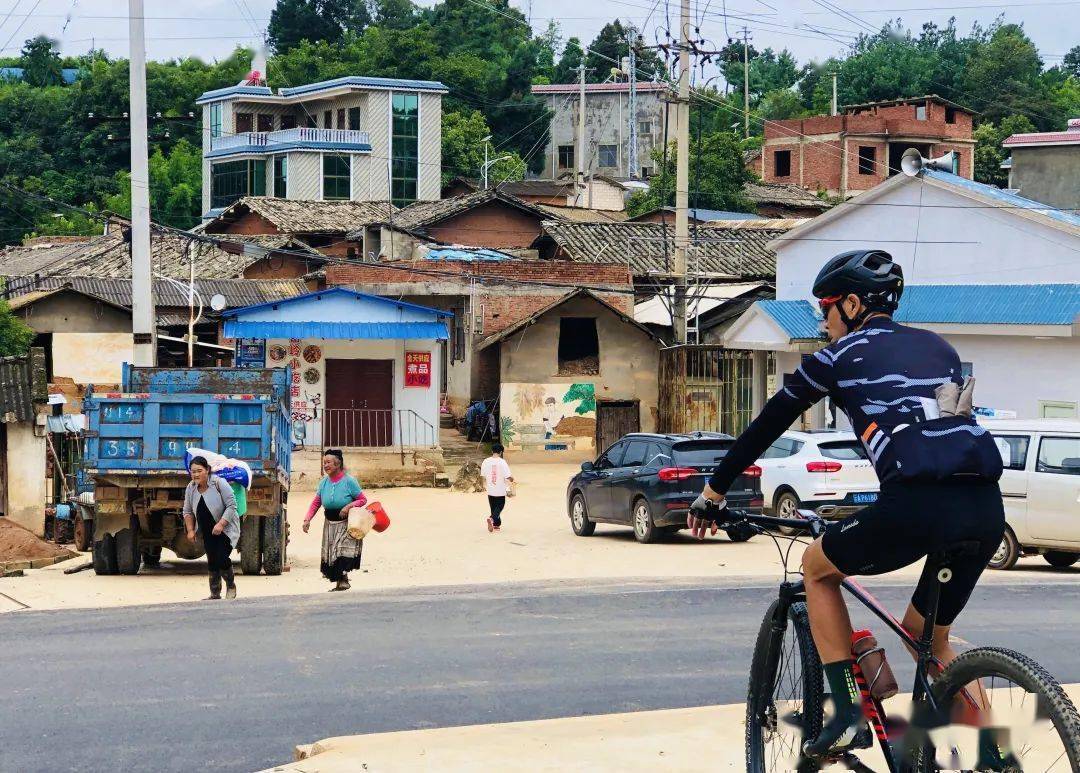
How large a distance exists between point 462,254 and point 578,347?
837 centimetres

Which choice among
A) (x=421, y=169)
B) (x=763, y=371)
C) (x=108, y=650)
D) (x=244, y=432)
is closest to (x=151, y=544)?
(x=244, y=432)

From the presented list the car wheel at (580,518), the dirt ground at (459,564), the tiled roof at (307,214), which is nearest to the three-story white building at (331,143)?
the tiled roof at (307,214)

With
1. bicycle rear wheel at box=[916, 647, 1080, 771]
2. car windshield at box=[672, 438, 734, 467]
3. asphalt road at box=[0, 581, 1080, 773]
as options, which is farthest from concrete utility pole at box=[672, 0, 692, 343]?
bicycle rear wheel at box=[916, 647, 1080, 771]

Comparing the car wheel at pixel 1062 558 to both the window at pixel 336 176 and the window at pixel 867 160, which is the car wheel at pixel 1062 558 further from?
the window at pixel 336 176

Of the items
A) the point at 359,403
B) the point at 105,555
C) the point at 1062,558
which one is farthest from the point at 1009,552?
the point at 359,403

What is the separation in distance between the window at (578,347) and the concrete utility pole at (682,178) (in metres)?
2.89

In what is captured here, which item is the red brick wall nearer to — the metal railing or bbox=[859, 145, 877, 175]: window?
the metal railing

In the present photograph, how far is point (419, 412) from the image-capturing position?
38125mm

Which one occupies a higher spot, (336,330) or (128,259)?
(128,259)

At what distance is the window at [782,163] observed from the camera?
76500mm

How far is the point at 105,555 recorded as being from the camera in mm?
18859

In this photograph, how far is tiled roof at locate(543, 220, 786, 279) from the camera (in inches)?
1934

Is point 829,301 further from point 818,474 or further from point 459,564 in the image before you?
point 818,474

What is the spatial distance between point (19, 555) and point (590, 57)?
91.1 meters
